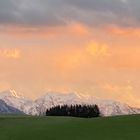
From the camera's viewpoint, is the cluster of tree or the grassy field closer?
the grassy field

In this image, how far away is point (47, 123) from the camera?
79.6 meters

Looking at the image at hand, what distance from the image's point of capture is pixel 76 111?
189250 mm

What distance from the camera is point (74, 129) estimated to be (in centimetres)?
7194

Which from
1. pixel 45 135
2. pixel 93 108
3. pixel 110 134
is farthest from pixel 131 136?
pixel 93 108

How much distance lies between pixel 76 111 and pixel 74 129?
11746 centimetres

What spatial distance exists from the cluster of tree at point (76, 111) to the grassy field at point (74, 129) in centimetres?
9439

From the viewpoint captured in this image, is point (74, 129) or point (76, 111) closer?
point (74, 129)

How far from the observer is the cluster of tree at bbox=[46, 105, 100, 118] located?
583ft

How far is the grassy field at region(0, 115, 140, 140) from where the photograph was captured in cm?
6631

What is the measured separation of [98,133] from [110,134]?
188cm

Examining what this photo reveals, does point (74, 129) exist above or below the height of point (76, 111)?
below

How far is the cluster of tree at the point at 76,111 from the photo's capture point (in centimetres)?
17762

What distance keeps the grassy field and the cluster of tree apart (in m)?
94.4

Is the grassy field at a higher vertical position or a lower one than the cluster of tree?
lower
